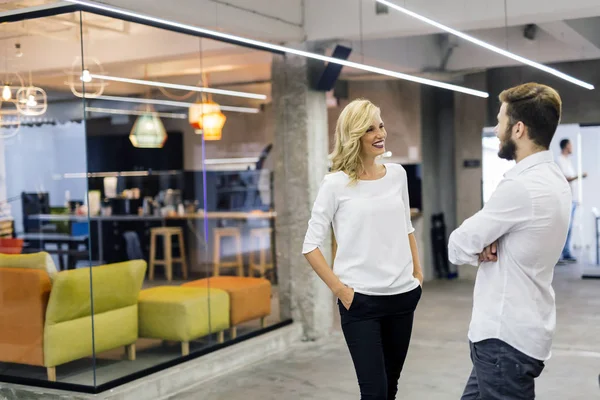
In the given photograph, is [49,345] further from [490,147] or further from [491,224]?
[490,147]

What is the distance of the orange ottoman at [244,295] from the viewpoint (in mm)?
6578

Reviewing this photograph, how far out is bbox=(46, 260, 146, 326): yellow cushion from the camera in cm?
517

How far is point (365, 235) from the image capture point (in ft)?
10.5

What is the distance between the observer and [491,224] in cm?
246

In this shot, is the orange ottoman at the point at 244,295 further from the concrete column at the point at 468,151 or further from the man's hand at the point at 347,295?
the concrete column at the point at 468,151

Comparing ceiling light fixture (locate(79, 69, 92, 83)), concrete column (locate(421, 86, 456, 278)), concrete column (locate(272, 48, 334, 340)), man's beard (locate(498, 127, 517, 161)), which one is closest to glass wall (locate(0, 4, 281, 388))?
ceiling light fixture (locate(79, 69, 92, 83))

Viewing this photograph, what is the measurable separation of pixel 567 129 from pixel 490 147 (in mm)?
1155

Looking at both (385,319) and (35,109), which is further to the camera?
(35,109)

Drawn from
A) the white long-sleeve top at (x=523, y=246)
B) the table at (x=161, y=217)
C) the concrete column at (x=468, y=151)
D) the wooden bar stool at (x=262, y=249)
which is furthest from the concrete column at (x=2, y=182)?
the concrete column at (x=468, y=151)

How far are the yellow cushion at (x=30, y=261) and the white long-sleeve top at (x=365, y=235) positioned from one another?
8.75 ft

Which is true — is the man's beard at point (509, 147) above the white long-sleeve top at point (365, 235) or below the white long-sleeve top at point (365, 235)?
above

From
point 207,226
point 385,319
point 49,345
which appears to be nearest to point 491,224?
point 385,319

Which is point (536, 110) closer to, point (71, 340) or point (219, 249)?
point (71, 340)

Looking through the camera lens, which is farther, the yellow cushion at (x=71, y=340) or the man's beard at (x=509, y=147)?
the yellow cushion at (x=71, y=340)
